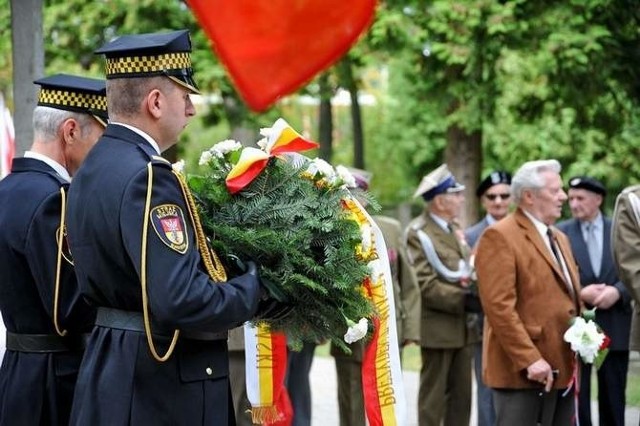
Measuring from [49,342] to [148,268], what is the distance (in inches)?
49.5

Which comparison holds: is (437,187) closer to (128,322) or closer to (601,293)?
(601,293)

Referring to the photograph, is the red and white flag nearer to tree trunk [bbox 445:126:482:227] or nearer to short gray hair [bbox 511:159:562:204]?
short gray hair [bbox 511:159:562:204]

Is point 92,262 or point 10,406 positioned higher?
point 92,262

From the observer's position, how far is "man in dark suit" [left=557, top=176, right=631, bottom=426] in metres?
9.23

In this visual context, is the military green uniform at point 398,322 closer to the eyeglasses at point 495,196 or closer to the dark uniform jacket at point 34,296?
the eyeglasses at point 495,196

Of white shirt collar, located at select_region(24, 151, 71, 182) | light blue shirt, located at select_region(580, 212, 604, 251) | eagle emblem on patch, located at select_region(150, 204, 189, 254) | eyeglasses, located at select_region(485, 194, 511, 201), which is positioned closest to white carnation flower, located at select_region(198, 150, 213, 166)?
eagle emblem on patch, located at select_region(150, 204, 189, 254)

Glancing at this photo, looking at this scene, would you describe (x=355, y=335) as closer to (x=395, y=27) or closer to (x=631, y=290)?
(x=631, y=290)

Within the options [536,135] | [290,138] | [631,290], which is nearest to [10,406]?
[290,138]

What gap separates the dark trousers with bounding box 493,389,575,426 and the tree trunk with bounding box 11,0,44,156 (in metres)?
3.34

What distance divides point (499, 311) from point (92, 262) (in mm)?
3869

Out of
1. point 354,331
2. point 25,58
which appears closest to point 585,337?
point 354,331

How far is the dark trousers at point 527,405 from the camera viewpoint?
24.9 feet

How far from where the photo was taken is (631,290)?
802 cm

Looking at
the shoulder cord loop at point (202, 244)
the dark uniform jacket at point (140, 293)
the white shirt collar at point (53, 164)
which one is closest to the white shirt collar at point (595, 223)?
the white shirt collar at point (53, 164)
